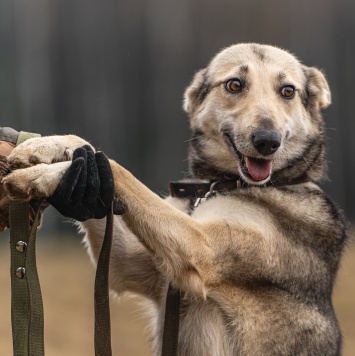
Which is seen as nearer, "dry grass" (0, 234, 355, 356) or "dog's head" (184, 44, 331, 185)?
"dog's head" (184, 44, 331, 185)

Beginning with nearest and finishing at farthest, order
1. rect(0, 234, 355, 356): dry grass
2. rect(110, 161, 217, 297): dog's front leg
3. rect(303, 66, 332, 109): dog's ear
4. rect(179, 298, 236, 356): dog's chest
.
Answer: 1. rect(110, 161, 217, 297): dog's front leg
2. rect(179, 298, 236, 356): dog's chest
3. rect(303, 66, 332, 109): dog's ear
4. rect(0, 234, 355, 356): dry grass

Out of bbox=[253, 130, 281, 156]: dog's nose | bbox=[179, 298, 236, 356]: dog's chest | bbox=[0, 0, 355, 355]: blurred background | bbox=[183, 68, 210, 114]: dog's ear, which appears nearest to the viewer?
bbox=[179, 298, 236, 356]: dog's chest

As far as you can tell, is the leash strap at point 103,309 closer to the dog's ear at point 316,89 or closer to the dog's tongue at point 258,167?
the dog's tongue at point 258,167

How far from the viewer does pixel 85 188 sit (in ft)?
7.89

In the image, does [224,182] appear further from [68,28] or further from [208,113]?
[68,28]

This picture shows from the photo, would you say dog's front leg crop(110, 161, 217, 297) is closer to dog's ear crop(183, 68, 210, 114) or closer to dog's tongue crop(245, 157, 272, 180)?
dog's tongue crop(245, 157, 272, 180)

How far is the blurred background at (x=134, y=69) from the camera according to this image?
26.8 feet

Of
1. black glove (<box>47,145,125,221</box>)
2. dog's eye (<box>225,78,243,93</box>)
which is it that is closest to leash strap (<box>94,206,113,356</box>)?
A: black glove (<box>47,145,125,221</box>)

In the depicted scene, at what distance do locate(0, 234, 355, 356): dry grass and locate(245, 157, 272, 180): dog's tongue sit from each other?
260 cm

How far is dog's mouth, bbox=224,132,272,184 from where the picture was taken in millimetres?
3199

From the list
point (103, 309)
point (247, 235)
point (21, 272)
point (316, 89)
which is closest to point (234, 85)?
point (316, 89)

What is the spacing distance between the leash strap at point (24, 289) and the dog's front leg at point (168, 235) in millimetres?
422

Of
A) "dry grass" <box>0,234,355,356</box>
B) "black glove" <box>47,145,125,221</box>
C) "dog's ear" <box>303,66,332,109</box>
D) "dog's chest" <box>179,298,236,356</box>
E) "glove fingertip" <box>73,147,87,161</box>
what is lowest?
"dry grass" <box>0,234,355,356</box>

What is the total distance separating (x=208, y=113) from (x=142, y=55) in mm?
5231
